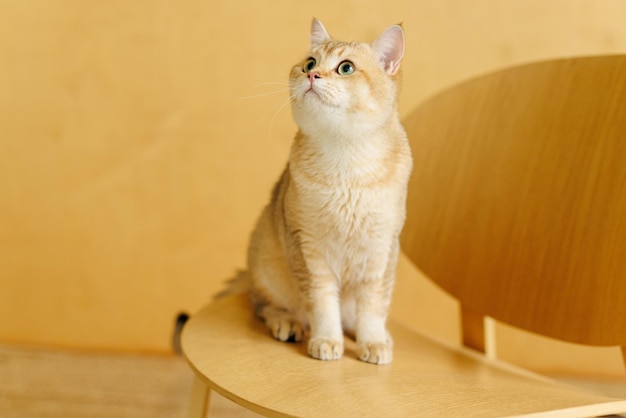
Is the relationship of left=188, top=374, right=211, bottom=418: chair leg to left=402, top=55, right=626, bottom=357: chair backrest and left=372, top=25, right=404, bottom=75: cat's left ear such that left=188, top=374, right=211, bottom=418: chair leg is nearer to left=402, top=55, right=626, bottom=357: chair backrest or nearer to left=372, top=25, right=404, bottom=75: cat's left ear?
left=402, top=55, right=626, bottom=357: chair backrest

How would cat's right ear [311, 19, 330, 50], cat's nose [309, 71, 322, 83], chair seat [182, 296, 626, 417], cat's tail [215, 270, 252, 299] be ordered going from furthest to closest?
1. cat's tail [215, 270, 252, 299]
2. cat's right ear [311, 19, 330, 50]
3. cat's nose [309, 71, 322, 83]
4. chair seat [182, 296, 626, 417]

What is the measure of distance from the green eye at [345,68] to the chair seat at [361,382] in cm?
42

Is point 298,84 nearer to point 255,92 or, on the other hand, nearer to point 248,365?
point 248,365

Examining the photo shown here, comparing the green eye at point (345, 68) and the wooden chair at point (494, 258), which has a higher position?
the green eye at point (345, 68)

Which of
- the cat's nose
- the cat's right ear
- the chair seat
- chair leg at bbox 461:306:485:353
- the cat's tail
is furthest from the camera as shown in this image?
the cat's tail

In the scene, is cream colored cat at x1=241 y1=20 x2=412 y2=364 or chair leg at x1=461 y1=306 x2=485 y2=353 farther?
chair leg at x1=461 y1=306 x2=485 y2=353

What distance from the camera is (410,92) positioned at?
80.7 inches

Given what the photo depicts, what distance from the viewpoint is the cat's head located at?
37.8 inches

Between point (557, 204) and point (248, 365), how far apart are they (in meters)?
0.57

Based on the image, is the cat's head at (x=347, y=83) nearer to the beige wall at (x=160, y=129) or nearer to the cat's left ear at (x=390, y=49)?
the cat's left ear at (x=390, y=49)

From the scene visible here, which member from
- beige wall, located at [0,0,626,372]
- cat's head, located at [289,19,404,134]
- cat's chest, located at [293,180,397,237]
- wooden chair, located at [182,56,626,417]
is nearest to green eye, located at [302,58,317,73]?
cat's head, located at [289,19,404,134]

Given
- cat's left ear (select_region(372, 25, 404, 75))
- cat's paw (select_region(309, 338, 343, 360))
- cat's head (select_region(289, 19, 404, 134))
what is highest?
cat's left ear (select_region(372, 25, 404, 75))

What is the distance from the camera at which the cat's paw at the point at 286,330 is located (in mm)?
1081

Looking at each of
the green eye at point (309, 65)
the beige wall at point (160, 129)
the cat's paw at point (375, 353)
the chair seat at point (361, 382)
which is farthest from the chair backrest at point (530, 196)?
the beige wall at point (160, 129)
